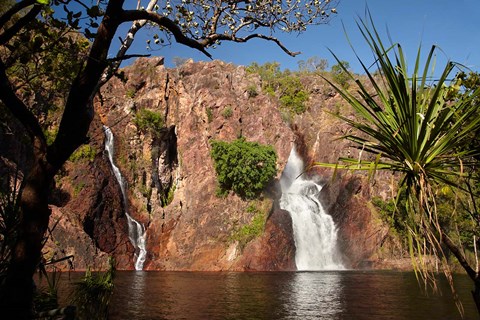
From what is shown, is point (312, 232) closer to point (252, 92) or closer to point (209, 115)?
point (209, 115)

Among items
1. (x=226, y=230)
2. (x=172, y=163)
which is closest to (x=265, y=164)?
(x=226, y=230)

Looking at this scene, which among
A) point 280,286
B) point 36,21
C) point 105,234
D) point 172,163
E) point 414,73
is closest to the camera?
point 414,73

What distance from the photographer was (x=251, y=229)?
4684cm

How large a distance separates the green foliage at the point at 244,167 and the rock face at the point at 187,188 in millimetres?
1418

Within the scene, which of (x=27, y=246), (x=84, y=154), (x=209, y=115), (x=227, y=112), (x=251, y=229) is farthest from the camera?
(x=209, y=115)

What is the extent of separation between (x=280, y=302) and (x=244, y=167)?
29498 mm

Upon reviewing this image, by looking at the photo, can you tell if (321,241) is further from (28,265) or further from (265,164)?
(28,265)

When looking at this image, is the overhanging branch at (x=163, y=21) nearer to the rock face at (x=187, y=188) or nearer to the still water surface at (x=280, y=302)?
the still water surface at (x=280, y=302)


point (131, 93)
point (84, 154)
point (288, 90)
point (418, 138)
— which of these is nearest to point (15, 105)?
point (418, 138)

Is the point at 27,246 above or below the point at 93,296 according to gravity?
above

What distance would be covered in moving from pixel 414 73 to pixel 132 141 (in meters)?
51.0

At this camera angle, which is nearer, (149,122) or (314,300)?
(314,300)

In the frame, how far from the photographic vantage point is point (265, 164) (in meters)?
50.2

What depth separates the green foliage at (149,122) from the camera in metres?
53.5
